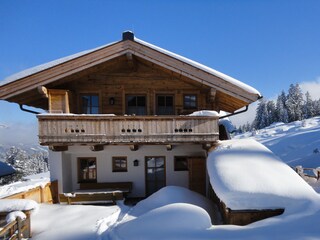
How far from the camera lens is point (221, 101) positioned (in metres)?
14.3

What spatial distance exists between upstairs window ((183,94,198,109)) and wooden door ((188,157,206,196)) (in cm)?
298

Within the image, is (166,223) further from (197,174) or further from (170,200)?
(197,174)

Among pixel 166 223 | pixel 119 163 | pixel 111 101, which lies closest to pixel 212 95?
pixel 111 101

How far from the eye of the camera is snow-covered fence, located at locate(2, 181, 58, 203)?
9335mm

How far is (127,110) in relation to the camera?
42.0 ft

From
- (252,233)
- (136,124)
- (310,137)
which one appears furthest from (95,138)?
(310,137)

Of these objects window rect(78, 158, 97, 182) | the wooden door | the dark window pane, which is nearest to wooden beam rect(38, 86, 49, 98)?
window rect(78, 158, 97, 182)

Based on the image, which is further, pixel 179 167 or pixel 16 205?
pixel 179 167

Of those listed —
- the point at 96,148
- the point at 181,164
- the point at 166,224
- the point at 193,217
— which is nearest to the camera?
the point at 166,224

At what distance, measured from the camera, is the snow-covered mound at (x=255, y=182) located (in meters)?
6.60

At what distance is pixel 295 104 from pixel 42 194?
99.7 meters

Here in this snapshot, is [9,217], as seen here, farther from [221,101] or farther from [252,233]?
[221,101]

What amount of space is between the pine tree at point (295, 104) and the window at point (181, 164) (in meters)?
91.7

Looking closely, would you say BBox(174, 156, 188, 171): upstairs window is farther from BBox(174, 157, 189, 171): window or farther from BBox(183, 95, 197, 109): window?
BBox(183, 95, 197, 109): window
